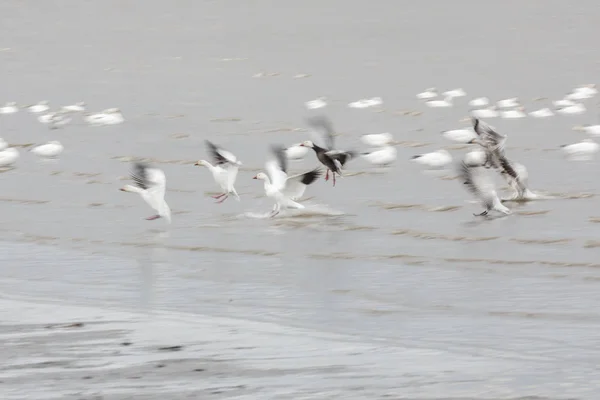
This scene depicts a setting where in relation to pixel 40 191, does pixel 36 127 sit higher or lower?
lower

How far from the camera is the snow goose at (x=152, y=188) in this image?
44.1 feet

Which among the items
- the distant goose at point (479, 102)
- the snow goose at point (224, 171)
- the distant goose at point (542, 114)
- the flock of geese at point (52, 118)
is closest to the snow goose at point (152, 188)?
the snow goose at point (224, 171)

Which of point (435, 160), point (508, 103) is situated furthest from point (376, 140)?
point (508, 103)

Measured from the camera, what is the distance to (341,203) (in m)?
14.6

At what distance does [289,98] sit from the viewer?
77.6 feet

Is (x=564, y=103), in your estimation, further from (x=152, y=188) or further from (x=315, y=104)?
(x=152, y=188)

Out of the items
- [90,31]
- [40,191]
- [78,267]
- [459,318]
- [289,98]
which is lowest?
[90,31]

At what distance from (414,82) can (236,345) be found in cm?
1674

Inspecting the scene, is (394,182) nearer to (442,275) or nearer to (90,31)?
(442,275)

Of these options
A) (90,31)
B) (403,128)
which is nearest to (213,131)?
(403,128)

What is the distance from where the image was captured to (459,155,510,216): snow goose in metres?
13.3

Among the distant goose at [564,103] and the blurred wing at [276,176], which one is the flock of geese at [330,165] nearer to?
the blurred wing at [276,176]

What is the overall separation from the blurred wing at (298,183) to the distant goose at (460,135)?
4.73 meters

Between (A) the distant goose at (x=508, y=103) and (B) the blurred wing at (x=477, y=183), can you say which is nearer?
(B) the blurred wing at (x=477, y=183)
